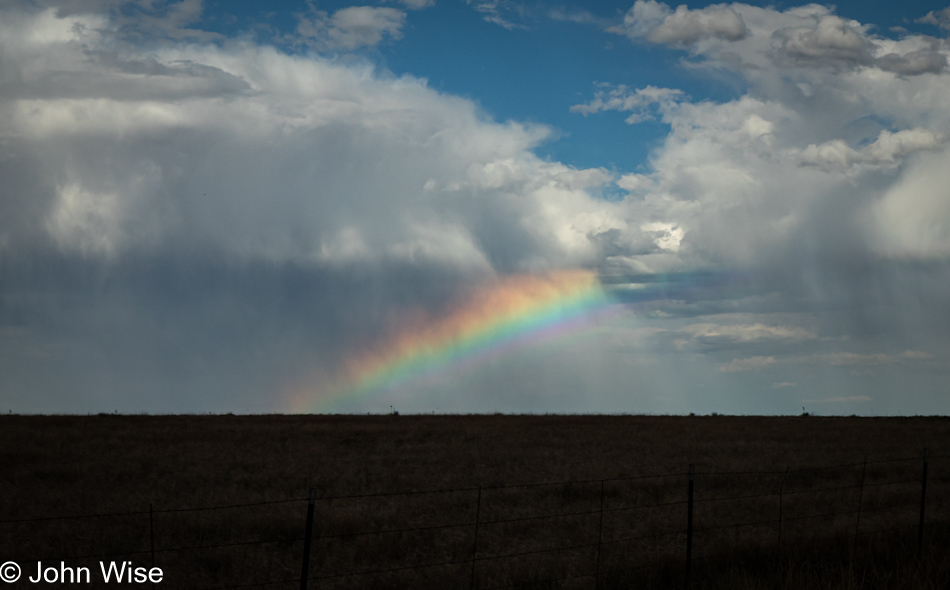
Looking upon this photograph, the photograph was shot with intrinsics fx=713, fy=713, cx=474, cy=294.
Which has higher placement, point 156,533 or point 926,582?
point 926,582

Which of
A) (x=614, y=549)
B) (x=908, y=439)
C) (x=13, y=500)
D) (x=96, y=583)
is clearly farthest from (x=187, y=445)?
(x=908, y=439)

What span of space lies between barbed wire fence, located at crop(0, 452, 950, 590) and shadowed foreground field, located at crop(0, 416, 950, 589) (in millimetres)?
73

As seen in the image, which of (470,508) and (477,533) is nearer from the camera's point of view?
(477,533)

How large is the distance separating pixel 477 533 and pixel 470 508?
3.96 meters

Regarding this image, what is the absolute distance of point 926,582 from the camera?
33.7 feet

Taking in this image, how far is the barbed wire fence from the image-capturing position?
515 inches

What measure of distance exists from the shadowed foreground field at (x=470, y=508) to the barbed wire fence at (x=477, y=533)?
7 cm

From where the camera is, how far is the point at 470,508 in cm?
1966

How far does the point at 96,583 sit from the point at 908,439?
41155mm

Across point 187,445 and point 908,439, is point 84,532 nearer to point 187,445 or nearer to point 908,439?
point 187,445

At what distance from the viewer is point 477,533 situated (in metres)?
15.8

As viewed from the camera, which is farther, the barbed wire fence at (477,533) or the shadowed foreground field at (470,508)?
the barbed wire fence at (477,533)

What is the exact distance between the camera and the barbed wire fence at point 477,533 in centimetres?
1307

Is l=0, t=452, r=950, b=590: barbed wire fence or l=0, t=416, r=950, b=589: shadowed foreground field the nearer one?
l=0, t=416, r=950, b=589: shadowed foreground field
